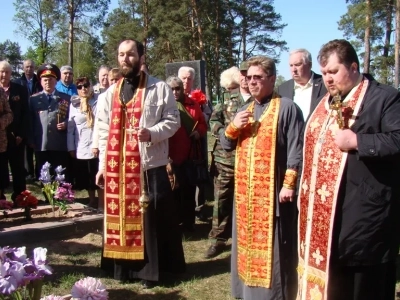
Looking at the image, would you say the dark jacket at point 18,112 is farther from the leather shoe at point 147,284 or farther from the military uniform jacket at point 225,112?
the leather shoe at point 147,284

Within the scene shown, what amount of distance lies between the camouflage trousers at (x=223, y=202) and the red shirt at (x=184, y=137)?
2.50 ft

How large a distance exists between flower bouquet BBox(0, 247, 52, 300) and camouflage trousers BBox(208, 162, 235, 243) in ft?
9.95

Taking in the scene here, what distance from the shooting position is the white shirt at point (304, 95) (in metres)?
5.07

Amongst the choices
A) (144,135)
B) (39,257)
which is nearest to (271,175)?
(144,135)

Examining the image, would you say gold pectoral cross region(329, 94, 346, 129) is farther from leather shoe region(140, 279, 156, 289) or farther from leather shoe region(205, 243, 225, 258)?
leather shoe region(205, 243, 225, 258)

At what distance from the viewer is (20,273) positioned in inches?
84.2

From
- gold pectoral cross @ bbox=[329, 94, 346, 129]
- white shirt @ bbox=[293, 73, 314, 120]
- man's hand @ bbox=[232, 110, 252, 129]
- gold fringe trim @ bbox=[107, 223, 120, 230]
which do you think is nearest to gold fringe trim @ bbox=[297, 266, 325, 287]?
gold pectoral cross @ bbox=[329, 94, 346, 129]

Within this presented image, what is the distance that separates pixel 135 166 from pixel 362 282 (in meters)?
2.25

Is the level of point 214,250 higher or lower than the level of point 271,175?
lower

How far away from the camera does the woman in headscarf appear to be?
22.8 ft

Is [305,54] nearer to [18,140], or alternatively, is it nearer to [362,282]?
[362,282]

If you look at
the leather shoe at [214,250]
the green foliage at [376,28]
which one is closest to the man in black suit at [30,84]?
the leather shoe at [214,250]

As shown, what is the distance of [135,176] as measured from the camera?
4.46m

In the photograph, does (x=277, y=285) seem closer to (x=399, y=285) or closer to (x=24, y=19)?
(x=399, y=285)
